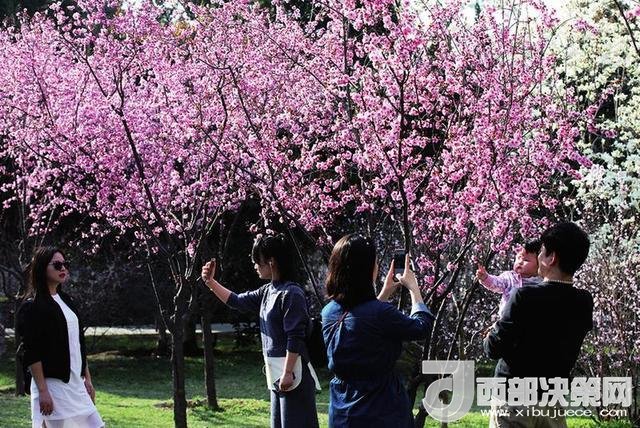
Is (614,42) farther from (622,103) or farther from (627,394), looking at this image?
(627,394)

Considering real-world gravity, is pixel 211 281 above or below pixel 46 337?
above

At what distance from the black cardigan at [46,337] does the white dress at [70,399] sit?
4 centimetres

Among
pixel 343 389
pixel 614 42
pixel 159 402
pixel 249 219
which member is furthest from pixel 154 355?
pixel 343 389

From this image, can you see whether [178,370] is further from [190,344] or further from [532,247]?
[190,344]

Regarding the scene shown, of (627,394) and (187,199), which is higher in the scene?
(187,199)

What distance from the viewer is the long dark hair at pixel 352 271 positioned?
3455 mm

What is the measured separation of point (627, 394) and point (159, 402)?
6.44 m

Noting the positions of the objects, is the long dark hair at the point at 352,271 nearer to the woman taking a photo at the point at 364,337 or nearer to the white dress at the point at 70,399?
the woman taking a photo at the point at 364,337

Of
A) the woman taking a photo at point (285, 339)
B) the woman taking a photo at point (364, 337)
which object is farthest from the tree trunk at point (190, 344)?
the woman taking a photo at point (364, 337)

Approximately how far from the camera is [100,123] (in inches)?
340

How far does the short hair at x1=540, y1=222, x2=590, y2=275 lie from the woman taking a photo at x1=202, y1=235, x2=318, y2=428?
1409 mm

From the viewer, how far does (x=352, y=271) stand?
11.4 ft

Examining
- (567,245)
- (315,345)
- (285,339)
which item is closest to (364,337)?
(567,245)

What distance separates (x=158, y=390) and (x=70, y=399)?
357 inches
